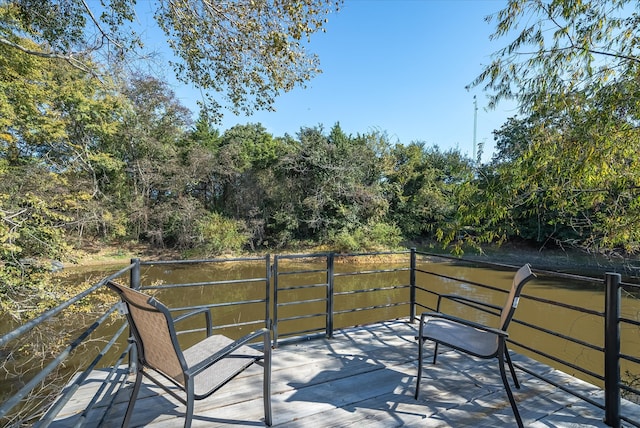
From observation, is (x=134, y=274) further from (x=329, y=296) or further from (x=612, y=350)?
(x=612, y=350)

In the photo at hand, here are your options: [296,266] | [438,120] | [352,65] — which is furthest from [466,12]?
[296,266]

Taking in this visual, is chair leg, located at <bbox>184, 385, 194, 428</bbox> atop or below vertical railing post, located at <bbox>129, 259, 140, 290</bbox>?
below

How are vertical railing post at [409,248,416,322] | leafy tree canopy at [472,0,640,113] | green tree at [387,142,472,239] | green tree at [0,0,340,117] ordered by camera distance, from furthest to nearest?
green tree at [387,142,472,239]
green tree at [0,0,340,117]
vertical railing post at [409,248,416,322]
leafy tree canopy at [472,0,640,113]

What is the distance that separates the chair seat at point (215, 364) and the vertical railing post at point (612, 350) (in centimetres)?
172

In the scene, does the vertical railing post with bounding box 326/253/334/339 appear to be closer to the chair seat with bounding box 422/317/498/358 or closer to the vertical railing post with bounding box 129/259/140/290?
the chair seat with bounding box 422/317/498/358

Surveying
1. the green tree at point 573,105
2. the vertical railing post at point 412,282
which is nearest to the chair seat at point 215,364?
the vertical railing post at point 412,282

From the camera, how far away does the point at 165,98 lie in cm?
1323

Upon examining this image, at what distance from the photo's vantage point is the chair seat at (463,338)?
5.19ft

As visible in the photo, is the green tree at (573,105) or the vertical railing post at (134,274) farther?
the green tree at (573,105)

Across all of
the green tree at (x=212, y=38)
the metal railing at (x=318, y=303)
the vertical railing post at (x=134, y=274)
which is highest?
the green tree at (x=212, y=38)

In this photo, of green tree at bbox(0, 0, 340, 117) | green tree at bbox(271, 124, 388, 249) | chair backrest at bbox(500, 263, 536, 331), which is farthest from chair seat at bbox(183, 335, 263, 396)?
green tree at bbox(271, 124, 388, 249)

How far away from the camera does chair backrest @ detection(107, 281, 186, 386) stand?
1146 mm

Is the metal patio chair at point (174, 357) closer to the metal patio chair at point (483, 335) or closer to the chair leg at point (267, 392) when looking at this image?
the chair leg at point (267, 392)

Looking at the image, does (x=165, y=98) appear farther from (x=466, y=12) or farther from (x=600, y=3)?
(x=600, y=3)
